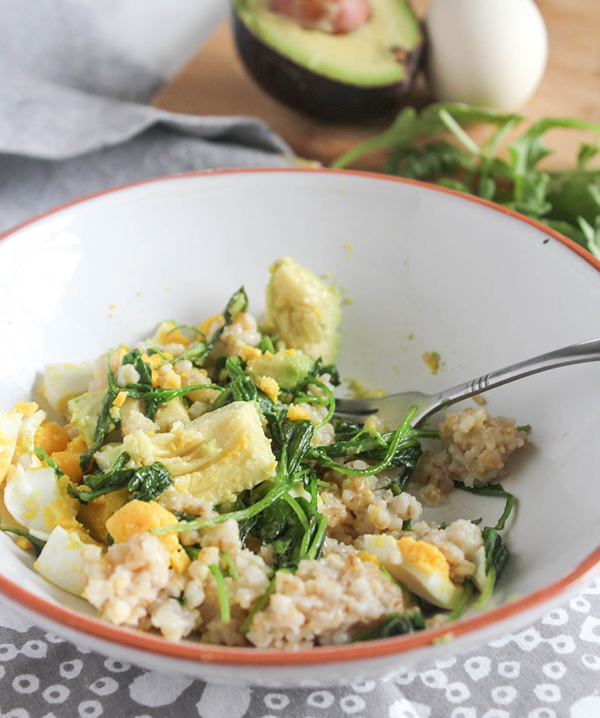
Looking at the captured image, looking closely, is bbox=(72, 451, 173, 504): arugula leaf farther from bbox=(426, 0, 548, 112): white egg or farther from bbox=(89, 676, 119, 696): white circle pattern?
bbox=(426, 0, 548, 112): white egg

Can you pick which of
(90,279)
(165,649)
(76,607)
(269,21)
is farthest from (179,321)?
(269,21)

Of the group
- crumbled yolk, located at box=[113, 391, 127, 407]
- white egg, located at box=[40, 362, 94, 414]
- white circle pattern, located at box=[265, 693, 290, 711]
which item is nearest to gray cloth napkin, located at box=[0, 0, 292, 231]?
white egg, located at box=[40, 362, 94, 414]

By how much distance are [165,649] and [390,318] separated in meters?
1.89

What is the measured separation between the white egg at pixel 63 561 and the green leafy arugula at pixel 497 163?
2.70 meters

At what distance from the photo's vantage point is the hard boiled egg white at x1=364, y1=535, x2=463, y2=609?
6.70 feet

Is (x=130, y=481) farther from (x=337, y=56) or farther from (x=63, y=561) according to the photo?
(x=337, y=56)

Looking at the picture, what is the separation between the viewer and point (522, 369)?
8.17 feet

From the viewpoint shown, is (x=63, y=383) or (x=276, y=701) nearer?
(x=276, y=701)

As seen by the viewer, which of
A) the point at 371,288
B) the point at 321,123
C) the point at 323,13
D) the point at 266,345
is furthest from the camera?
the point at 321,123

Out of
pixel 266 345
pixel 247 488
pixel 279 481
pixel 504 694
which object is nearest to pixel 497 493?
pixel 504 694

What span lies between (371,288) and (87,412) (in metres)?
1.35

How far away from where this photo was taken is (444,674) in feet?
7.14

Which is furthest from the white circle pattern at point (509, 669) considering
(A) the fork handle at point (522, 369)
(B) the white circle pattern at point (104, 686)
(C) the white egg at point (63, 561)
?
(C) the white egg at point (63, 561)

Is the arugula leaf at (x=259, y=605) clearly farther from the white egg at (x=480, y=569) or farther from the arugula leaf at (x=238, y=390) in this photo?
the arugula leaf at (x=238, y=390)
